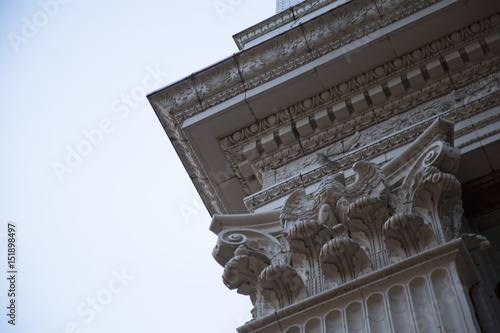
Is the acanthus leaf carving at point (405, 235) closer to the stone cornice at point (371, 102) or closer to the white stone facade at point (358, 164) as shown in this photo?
the white stone facade at point (358, 164)

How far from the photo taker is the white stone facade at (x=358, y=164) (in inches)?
270

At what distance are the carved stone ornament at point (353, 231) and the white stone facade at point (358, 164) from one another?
15mm

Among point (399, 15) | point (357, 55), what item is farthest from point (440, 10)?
point (357, 55)

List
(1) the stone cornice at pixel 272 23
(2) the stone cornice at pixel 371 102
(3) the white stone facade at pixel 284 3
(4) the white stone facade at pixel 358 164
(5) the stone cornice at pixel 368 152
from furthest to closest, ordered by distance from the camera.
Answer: (3) the white stone facade at pixel 284 3 → (1) the stone cornice at pixel 272 23 → (2) the stone cornice at pixel 371 102 → (5) the stone cornice at pixel 368 152 → (4) the white stone facade at pixel 358 164

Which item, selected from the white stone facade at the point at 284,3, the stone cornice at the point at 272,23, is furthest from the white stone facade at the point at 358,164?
the white stone facade at the point at 284,3

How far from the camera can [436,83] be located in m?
10.3

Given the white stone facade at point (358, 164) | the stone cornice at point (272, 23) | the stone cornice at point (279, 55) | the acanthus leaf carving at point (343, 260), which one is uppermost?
the stone cornice at point (272, 23)

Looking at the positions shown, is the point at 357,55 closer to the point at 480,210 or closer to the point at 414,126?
the point at 414,126

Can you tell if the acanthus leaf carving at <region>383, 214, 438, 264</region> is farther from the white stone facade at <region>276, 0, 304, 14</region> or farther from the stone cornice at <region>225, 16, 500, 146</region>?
the white stone facade at <region>276, 0, 304, 14</region>

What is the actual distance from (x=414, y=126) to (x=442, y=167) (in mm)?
1902

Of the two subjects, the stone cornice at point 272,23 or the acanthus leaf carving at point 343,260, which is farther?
the stone cornice at point 272,23

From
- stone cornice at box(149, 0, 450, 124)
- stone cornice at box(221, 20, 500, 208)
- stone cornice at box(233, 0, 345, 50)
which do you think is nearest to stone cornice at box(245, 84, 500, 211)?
stone cornice at box(221, 20, 500, 208)

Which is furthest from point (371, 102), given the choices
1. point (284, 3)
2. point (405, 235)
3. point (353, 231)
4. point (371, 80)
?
point (284, 3)

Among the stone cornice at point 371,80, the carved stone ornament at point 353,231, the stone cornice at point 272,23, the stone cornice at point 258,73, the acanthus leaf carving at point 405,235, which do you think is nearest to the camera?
the acanthus leaf carving at point 405,235
